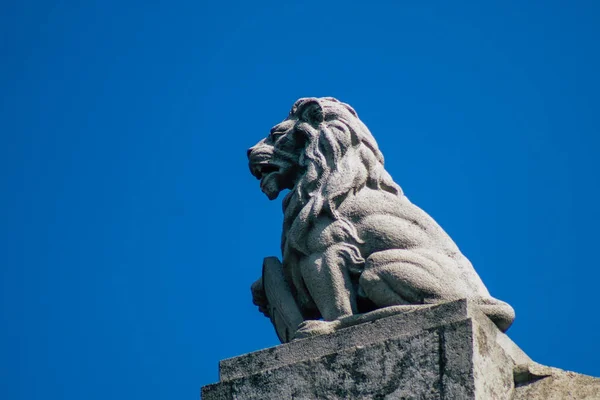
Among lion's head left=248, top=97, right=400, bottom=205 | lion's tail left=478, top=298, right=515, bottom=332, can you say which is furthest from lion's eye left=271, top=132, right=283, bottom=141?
lion's tail left=478, top=298, right=515, bottom=332

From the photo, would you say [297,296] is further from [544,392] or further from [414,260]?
[544,392]

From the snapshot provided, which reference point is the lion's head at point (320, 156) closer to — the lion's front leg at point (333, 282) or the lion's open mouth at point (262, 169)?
the lion's open mouth at point (262, 169)

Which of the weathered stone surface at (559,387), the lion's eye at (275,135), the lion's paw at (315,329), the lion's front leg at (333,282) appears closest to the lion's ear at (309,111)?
the lion's eye at (275,135)

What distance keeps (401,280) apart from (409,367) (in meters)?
0.93

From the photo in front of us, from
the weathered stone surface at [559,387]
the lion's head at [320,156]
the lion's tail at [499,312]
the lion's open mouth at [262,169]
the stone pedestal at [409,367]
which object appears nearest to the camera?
the stone pedestal at [409,367]

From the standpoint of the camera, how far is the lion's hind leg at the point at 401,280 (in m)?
10.1

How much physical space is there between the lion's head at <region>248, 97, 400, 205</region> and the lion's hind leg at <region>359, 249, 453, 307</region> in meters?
0.78

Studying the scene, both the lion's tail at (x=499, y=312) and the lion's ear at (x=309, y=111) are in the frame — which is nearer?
the lion's tail at (x=499, y=312)

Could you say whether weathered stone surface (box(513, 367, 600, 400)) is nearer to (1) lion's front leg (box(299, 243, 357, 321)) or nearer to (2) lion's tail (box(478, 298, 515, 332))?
(2) lion's tail (box(478, 298, 515, 332))

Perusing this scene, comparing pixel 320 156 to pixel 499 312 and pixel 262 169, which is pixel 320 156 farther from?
pixel 499 312

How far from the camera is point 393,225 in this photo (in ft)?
34.8

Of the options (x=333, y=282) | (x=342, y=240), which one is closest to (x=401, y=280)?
(x=333, y=282)

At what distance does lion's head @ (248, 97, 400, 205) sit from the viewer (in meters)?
11.1

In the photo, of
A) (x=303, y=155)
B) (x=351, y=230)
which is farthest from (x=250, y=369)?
(x=303, y=155)
